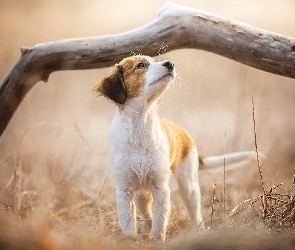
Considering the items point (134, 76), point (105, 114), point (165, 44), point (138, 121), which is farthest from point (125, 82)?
point (105, 114)

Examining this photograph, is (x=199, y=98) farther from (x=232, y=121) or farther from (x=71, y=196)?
(x=71, y=196)

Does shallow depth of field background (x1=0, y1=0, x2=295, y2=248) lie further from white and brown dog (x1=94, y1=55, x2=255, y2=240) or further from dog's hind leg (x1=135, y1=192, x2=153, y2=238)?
white and brown dog (x1=94, y1=55, x2=255, y2=240)

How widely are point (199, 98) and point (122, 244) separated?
2023mm

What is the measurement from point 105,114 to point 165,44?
96cm

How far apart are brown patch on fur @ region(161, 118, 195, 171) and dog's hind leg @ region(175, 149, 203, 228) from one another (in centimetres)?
3

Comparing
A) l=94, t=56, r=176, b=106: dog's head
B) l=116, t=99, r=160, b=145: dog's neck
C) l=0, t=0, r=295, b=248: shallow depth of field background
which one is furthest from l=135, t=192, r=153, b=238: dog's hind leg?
l=94, t=56, r=176, b=106: dog's head

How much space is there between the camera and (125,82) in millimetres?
2348

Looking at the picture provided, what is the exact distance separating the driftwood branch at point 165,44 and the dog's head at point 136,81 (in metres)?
0.58

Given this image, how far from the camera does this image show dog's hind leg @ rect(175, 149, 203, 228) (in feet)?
9.04

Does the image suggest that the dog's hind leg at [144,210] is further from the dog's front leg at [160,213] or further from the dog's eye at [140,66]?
the dog's eye at [140,66]

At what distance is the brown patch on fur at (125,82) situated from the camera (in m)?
2.32

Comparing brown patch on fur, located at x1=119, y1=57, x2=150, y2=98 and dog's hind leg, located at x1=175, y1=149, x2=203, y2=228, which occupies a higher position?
brown patch on fur, located at x1=119, y1=57, x2=150, y2=98

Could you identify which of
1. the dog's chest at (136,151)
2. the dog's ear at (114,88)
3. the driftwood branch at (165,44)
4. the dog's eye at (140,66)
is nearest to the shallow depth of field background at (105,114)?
the driftwood branch at (165,44)

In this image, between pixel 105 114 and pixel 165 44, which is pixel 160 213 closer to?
pixel 165 44
